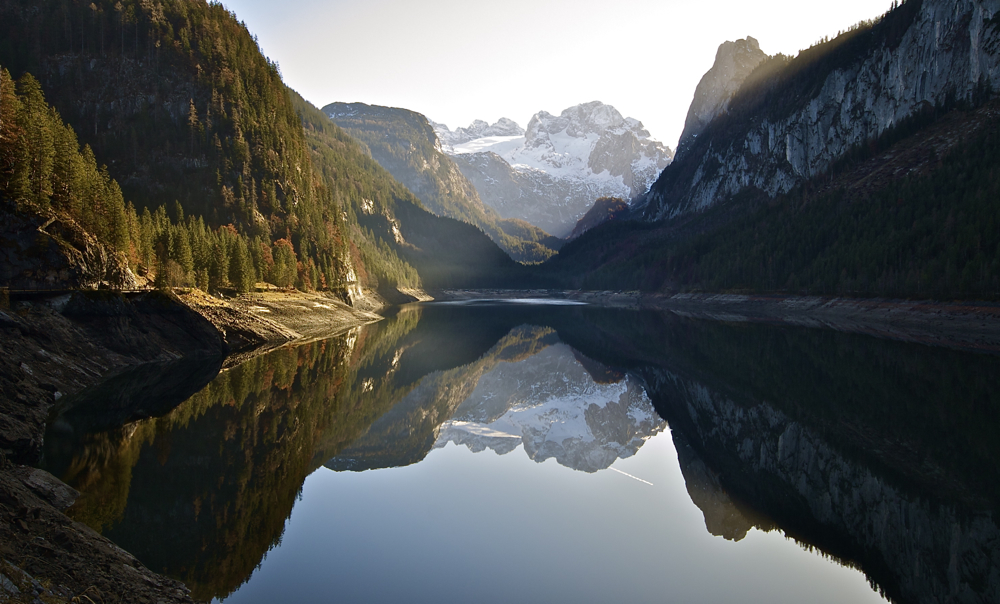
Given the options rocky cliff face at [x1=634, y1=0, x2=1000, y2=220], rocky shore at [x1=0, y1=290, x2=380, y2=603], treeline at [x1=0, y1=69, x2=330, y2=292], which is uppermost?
rocky cliff face at [x1=634, y1=0, x2=1000, y2=220]

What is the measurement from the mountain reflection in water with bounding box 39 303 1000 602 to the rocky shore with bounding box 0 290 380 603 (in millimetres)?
1082

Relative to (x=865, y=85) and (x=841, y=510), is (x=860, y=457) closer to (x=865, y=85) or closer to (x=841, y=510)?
(x=841, y=510)

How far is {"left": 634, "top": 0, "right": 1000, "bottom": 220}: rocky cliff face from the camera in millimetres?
109375

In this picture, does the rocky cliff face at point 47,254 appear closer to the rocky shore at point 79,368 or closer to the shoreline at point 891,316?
the rocky shore at point 79,368

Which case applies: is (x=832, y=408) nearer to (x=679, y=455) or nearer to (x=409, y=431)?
(x=679, y=455)

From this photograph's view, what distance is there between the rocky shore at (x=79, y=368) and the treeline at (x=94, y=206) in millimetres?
4003

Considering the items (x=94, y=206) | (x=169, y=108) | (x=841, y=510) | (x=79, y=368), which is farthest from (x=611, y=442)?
(x=169, y=108)

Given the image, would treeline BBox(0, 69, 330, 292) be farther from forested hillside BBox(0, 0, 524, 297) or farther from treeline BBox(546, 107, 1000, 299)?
treeline BBox(546, 107, 1000, 299)

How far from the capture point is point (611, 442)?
2169cm

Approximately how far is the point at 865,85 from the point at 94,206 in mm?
173428

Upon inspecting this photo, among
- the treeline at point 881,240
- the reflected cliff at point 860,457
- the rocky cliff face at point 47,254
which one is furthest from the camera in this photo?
the treeline at point 881,240

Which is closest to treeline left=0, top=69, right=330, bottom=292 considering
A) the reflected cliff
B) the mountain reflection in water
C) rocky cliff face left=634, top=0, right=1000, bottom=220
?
the mountain reflection in water

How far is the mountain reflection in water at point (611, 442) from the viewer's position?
11.5 m

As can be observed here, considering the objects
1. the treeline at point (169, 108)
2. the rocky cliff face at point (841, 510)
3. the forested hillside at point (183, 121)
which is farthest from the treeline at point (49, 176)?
the rocky cliff face at point (841, 510)
